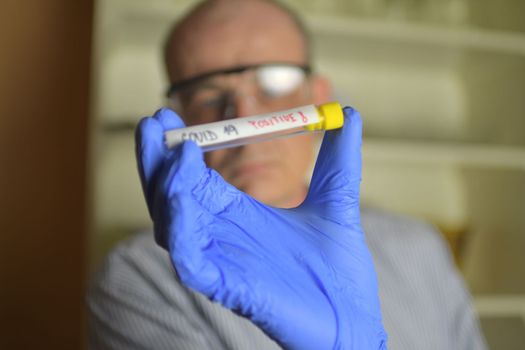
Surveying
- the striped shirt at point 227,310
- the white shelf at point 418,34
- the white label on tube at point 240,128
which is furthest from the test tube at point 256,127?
the white shelf at point 418,34

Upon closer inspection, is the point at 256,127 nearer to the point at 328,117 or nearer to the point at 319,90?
the point at 328,117

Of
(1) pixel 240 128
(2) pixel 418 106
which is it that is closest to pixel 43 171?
(1) pixel 240 128

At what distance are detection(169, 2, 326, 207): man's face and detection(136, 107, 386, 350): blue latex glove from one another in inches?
15.4

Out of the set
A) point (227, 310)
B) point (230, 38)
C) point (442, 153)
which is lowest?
point (227, 310)

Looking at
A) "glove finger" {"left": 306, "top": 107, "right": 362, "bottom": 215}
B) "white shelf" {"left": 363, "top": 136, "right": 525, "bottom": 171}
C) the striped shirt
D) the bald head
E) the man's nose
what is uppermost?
the bald head

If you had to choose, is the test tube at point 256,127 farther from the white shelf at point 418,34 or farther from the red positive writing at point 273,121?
the white shelf at point 418,34

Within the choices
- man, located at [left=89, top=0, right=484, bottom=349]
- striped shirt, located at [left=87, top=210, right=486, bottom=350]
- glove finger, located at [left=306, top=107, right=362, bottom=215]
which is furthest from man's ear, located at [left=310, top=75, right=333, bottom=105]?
glove finger, located at [left=306, top=107, right=362, bottom=215]

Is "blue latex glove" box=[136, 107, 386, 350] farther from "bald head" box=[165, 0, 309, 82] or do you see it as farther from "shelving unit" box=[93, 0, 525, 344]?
"shelving unit" box=[93, 0, 525, 344]

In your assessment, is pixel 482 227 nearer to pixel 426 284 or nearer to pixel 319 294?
pixel 426 284

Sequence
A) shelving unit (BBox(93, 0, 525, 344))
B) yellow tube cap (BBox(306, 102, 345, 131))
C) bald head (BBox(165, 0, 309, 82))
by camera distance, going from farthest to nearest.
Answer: shelving unit (BBox(93, 0, 525, 344)) → bald head (BBox(165, 0, 309, 82)) → yellow tube cap (BBox(306, 102, 345, 131))

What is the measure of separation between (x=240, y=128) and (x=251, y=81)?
546 mm

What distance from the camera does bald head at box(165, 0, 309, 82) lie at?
44.6 inches

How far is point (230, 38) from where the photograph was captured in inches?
44.8

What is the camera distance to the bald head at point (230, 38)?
44.6 inches
